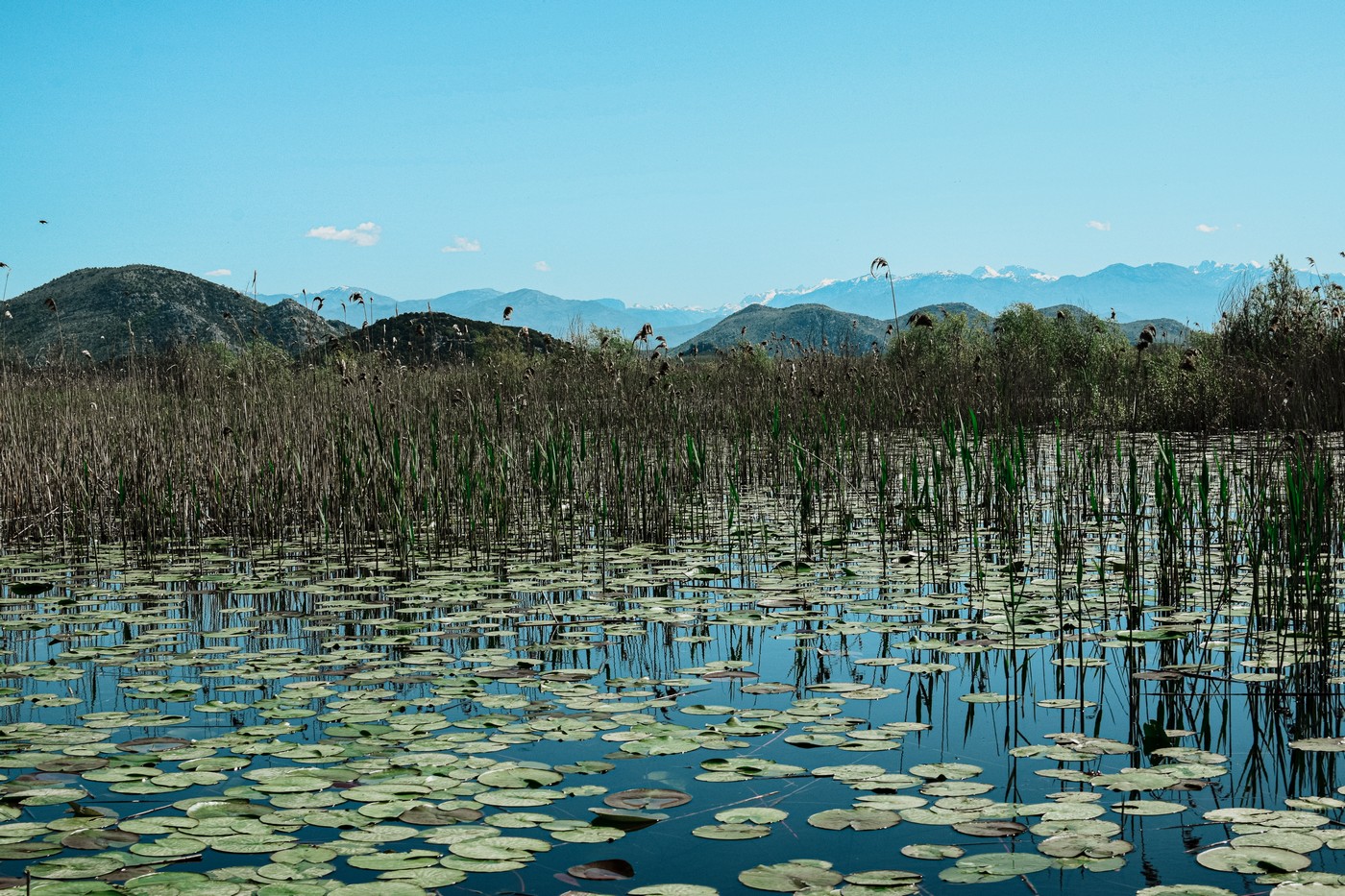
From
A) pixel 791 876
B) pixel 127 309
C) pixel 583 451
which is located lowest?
pixel 791 876

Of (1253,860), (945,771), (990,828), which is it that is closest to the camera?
(1253,860)

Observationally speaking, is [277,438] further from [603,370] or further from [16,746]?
[16,746]

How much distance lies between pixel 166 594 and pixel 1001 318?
605 inches

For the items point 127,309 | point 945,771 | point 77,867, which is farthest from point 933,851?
point 127,309

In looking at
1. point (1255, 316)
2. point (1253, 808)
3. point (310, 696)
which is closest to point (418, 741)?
point (310, 696)

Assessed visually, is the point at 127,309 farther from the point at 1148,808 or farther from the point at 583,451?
the point at 1148,808

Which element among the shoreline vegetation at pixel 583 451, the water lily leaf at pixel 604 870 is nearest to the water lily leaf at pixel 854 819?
the water lily leaf at pixel 604 870

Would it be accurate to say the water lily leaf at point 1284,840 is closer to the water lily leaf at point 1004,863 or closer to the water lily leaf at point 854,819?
the water lily leaf at point 1004,863

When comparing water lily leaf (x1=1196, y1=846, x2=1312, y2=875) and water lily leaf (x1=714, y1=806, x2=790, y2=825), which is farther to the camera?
water lily leaf (x1=714, y1=806, x2=790, y2=825)

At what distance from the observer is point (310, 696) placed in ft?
10.0

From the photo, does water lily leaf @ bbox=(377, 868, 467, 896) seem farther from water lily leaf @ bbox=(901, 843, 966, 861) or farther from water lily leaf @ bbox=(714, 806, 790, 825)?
water lily leaf @ bbox=(901, 843, 966, 861)

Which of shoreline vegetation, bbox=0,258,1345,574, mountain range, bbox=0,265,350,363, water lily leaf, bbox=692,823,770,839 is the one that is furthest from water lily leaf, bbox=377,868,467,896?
mountain range, bbox=0,265,350,363

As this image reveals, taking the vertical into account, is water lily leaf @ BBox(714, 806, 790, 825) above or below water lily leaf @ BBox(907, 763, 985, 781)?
below

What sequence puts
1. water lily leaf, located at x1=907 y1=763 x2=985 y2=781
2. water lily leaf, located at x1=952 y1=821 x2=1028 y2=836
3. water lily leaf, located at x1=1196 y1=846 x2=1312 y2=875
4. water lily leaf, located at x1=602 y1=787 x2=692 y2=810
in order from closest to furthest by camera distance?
water lily leaf, located at x1=1196 y1=846 x2=1312 y2=875 < water lily leaf, located at x1=952 y1=821 x2=1028 y2=836 < water lily leaf, located at x1=602 y1=787 x2=692 y2=810 < water lily leaf, located at x1=907 y1=763 x2=985 y2=781
